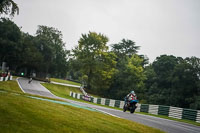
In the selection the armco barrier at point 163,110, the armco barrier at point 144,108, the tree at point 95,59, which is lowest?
the armco barrier at point 144,108

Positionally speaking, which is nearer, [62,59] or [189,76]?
[189,76]

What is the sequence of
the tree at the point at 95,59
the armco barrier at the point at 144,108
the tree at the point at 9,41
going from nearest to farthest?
the armco barrier at the point at 144,108
the tree at the point at 9,41
the tree at the point at 95,59

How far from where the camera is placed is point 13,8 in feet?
60.2

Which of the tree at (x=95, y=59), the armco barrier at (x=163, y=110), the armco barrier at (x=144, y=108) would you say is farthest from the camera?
the tree at (x=95, y=59)

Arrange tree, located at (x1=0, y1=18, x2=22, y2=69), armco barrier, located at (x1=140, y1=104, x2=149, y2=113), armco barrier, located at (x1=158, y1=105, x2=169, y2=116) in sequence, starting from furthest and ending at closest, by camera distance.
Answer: tree, located at (x1=0, y1=18, x2=22, y2=69), armco barrier, located at (x1=140, y1=104, x2=149, y2=113), armco barrier, located at (x1=158, y1=105, x2=169, y2=116)

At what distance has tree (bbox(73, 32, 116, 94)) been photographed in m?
57.0

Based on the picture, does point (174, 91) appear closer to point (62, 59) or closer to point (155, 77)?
point (155, 77)

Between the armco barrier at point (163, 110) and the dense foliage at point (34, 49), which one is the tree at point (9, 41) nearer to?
the dense foliage at point (34, 49)

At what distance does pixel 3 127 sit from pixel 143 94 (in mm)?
55739

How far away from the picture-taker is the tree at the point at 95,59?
187ft

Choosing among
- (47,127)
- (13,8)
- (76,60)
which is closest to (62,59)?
(76,60)

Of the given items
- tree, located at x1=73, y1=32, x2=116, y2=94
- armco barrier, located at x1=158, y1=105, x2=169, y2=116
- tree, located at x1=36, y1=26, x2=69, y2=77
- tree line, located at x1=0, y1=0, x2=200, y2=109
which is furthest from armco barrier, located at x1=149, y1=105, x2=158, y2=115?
tree, located at x1=36, y1=26, x2=69, y2=77

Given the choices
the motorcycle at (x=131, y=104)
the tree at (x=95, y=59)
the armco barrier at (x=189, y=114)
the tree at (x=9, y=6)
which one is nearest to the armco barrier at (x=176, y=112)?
the armco barrier at (x=189, y=114)

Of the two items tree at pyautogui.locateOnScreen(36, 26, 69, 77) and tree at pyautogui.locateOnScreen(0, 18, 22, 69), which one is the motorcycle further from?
tree at pyautogui.locateOnScreen(36, 26, 69, 77)
